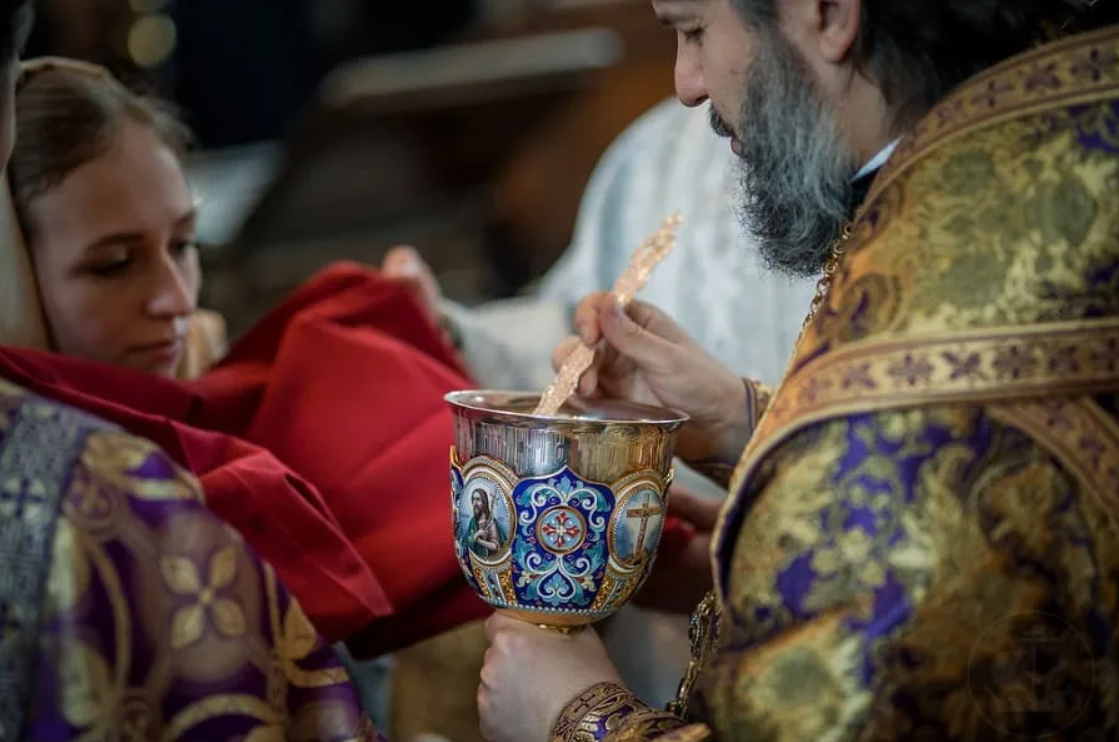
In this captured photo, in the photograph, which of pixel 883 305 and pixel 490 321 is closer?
pixel 883 305

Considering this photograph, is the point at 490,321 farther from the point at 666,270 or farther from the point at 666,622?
the point at 666,622

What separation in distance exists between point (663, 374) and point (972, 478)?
51 centimetres

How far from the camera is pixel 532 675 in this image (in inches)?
43.8

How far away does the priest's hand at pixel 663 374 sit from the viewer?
133 centimetres

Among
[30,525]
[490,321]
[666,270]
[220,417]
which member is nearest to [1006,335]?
[30,525]

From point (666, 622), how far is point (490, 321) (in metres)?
A: 0.88

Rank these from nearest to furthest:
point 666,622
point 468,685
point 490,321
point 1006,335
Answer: point 1006,335 < point 468,685 < point 666,622 < point 490,321

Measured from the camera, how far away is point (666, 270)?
8.27ft

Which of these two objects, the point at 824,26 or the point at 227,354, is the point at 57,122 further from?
the point at 824,26

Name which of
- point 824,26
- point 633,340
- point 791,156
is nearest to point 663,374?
point 633,340

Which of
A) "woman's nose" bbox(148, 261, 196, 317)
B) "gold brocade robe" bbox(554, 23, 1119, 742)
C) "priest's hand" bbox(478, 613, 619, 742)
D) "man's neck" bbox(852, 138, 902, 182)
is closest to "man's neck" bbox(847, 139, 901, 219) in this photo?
"man's neck" bbox(852, 138, 902, 182)

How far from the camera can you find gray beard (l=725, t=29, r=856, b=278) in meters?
1.07

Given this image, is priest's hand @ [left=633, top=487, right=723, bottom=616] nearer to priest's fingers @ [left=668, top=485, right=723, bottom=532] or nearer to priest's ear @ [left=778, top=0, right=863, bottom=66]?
priest's fingers @ [left=668, top=485, right=723, bottom=532]

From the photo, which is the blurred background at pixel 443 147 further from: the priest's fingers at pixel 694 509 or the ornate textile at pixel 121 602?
the ornate textile at pixel 121 602
